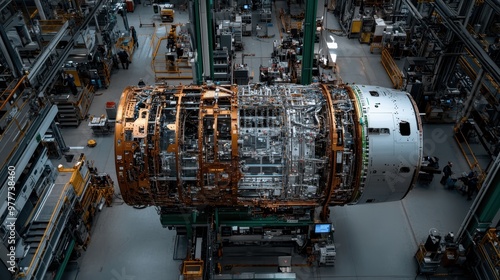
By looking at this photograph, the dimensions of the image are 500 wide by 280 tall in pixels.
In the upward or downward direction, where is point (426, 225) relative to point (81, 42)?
downward

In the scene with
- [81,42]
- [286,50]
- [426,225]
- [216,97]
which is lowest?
[426,225]

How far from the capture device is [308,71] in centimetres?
1806

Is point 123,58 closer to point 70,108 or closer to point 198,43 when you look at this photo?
point 70,108

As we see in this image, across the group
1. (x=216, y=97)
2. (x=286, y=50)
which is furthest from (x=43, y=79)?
(x=286, y=50)

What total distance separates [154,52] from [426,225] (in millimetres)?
19146

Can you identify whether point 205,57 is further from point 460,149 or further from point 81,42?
point 460,149

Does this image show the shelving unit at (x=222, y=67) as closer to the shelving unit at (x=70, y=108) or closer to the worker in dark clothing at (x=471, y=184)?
the shelving unit at (x=70, y=108)

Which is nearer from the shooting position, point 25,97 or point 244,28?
point 25,97

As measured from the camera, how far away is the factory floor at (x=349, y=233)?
14383 millimetres

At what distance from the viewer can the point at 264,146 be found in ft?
38.2

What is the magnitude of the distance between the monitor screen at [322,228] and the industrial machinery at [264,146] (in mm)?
1477

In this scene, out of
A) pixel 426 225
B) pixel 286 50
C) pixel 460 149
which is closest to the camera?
pixel 426 225

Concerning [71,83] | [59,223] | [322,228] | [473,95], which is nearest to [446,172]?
[473,95]

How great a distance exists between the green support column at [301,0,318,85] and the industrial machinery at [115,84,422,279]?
198 inches
